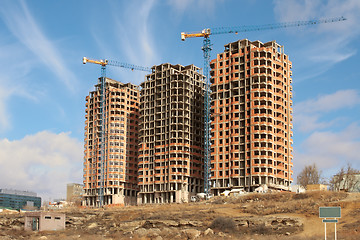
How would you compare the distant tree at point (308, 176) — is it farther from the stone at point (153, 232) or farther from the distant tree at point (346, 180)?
the stone at point (153, 232)

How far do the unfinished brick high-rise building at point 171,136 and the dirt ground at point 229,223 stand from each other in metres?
54.3

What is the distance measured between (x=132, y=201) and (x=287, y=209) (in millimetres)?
109851

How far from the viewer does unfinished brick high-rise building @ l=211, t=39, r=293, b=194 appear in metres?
150

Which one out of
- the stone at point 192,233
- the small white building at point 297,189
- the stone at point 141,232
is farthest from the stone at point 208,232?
the small white building at point 297,189

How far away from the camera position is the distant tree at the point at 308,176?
185m

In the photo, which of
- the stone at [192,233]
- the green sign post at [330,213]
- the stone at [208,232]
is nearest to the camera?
the green sign post at [330,213]

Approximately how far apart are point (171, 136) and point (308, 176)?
58.8m

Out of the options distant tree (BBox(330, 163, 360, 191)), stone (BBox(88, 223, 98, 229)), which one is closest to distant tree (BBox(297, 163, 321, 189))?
distant tree (BBox(330, 163, 360, 191))

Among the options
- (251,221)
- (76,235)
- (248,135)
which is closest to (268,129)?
(248,135)

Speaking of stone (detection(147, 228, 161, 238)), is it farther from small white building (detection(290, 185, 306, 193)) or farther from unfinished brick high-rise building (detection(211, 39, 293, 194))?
unfinished brick high-rise building (detection(211, 39, 293, 194))

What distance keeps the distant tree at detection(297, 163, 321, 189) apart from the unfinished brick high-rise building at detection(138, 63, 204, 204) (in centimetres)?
4169

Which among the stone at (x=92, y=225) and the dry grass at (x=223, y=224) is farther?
the stone at (x=92, y=225)

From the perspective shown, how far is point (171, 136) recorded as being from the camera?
173 m

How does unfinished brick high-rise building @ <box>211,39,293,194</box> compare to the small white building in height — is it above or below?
above
